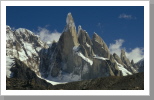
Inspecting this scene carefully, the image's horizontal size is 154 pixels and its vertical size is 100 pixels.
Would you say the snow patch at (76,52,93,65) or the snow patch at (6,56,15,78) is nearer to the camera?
the snow patch at (6,56,15,78)

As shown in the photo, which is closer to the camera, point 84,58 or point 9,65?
point 9,65

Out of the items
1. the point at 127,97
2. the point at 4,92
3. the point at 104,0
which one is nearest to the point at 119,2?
the point at 104,0

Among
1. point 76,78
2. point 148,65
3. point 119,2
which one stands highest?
point 119,2

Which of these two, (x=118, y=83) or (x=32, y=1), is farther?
(x=118, y=83)

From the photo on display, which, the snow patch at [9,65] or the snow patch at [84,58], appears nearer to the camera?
the snow patch at [9,65]

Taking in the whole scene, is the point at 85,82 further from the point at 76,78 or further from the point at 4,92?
the point at 76,78

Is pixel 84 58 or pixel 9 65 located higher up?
pixel 84 58

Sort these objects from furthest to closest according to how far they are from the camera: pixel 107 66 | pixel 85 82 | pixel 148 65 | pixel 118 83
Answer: pixel 107 66, pixel 85 82, pixel 118 83, pixel 148 65

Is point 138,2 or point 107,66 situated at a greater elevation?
point 138,2

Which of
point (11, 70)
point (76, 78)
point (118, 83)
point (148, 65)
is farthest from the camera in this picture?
point (76, 78)

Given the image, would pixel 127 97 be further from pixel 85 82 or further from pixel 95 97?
pixel 85 82
